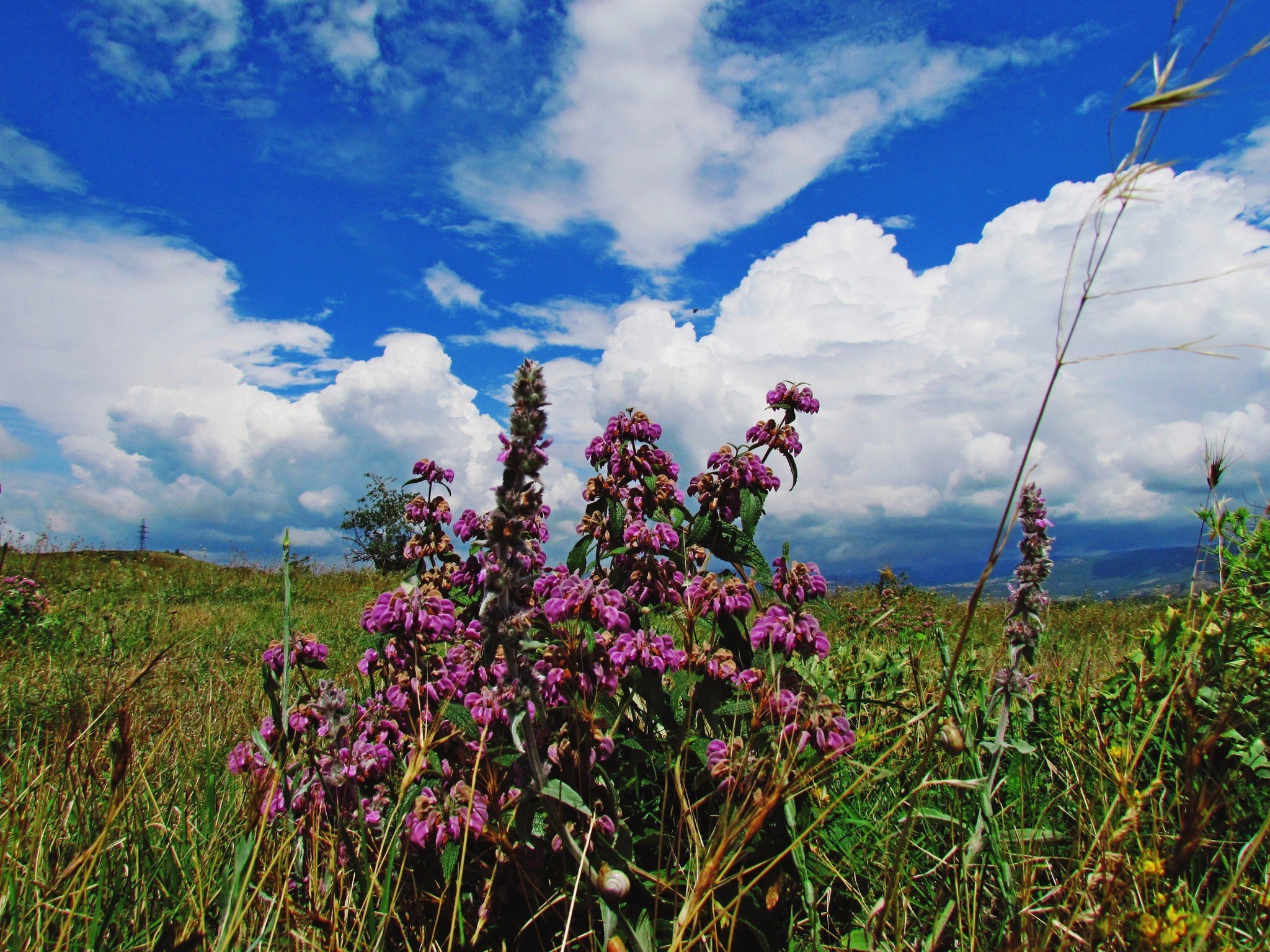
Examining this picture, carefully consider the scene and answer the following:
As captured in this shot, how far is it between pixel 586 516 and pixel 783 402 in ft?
3.37

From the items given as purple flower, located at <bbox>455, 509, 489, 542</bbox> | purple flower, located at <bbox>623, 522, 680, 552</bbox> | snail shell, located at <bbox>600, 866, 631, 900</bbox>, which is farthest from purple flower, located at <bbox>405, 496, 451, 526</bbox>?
snail shell, located at <bbox>600, 866, 631, 900</bbox>

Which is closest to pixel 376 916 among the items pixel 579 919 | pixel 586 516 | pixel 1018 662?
pixel 579 919

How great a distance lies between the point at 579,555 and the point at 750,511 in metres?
0.76

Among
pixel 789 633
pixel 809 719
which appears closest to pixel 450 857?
pixel 809 719

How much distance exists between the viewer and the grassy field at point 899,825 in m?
1.69

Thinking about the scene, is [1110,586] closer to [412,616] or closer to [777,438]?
[777,438]

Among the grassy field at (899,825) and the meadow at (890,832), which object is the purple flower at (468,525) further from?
the grassy field at (899,825)

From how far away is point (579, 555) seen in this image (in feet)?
9.63

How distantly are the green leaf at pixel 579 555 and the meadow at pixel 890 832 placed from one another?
94 cm

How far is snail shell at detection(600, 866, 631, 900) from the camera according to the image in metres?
1.84

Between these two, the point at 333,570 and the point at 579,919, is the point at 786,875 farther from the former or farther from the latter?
the point at 333,570

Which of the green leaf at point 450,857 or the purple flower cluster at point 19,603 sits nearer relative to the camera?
the green leaf at point 450,857

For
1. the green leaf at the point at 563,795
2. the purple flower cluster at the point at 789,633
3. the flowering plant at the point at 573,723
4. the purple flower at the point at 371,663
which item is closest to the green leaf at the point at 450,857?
the flowering plant at the point at 573,723

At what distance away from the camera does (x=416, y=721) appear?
2.50m
